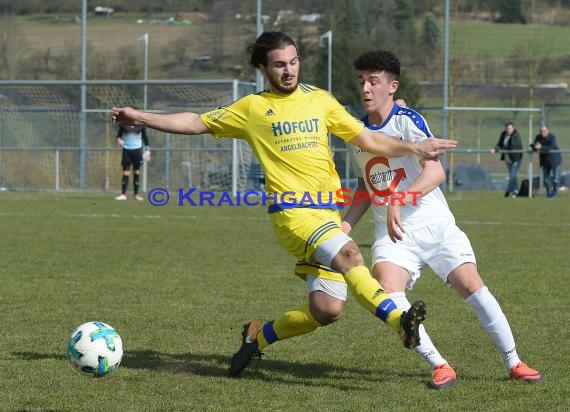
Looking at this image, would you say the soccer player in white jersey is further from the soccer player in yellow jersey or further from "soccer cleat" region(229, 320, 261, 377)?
"soccer cleat" region(229, 320, 261, 377)

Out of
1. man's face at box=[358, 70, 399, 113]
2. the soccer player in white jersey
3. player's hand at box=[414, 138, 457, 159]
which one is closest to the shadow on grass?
the soccer player in white jersey

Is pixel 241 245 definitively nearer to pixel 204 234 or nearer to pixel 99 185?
pixel 204 234

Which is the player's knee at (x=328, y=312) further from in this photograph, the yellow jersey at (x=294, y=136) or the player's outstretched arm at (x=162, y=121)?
the player's outstretched arm at (x=162, y=121)

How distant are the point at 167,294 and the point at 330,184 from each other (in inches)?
147

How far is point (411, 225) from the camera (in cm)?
610

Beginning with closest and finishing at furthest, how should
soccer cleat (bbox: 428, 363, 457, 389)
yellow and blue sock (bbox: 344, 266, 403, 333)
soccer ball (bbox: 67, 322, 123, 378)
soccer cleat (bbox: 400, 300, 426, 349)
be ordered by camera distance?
soccer cleat (bbox: 400, 300, 426, 349), yellow and blue sock (bbox: 344, 266, 403, 333), soccer ball (bbox: 67, 322, 123, 378), soccer cleat (bbox: 428, 363, 457, 389)

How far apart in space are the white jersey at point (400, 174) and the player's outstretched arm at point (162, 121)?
0.90 metres

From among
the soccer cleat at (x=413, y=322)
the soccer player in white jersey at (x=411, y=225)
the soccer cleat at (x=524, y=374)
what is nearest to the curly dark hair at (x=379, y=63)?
the soccer player in white jersey at (x=411, y=225)

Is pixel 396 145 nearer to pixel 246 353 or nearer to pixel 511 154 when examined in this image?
pixel 246 353

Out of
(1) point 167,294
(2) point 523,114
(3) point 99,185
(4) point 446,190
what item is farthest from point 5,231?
(2) point 523,114

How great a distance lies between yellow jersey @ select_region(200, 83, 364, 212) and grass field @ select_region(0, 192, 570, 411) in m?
1.04

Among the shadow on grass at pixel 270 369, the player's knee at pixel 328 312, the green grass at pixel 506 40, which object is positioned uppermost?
the green grass at pixel 506 40

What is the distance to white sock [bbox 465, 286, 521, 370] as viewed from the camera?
19.6ft

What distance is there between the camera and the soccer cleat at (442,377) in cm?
573
